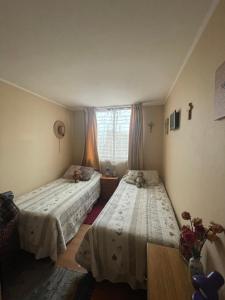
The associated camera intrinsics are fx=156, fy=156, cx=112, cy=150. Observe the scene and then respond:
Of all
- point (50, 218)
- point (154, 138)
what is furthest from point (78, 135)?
point (50, 218)

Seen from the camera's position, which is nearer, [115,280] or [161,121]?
[115,280]

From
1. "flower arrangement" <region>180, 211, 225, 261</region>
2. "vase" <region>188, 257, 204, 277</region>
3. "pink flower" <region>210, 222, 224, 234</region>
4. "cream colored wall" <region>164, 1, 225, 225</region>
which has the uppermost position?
"cream colored wall" <region>164, 1, 225, 225</region>

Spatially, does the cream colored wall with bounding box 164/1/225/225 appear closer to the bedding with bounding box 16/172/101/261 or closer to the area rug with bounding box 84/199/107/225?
the bedding with bounding box 16/172/101/261

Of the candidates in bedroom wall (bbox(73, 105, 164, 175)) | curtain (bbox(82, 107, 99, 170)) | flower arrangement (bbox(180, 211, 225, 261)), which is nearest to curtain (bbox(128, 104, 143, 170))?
bedroom wall (bbox(73, 105, 164, 175))

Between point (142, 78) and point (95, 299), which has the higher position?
point (142, 78)

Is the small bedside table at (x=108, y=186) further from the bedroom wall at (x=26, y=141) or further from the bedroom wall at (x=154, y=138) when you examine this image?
the bedroom wall at (x=26, y=141)

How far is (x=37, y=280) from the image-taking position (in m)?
1.61

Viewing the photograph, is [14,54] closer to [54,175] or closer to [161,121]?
[54,175]

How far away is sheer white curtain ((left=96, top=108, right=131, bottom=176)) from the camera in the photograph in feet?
12.3

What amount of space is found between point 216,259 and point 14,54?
230cm

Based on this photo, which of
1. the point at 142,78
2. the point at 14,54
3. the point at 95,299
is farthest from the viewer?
the point at 142,78

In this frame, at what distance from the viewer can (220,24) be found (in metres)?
0.88

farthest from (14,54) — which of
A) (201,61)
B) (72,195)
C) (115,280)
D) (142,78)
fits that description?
(115,280)

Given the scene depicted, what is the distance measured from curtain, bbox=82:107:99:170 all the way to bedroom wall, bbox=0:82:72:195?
0.64 meters
